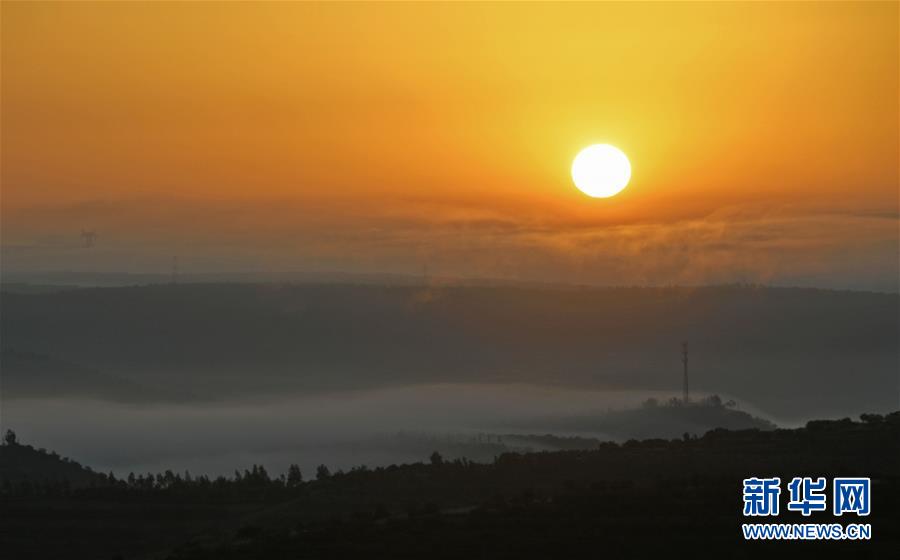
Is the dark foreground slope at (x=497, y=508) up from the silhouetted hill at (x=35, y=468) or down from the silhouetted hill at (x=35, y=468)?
down

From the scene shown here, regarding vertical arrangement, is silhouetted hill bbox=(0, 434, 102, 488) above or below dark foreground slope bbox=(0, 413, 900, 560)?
above

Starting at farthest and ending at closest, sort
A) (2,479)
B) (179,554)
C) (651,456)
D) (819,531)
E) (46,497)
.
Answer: (2,479), (46,497), (651,456), (179,554), (819,531)

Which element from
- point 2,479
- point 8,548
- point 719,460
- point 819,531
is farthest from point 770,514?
point 2,479

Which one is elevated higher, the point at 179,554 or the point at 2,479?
the point at 2,479

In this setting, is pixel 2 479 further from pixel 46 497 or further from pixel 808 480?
pixel 808 480

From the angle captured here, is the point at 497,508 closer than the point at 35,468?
Yes

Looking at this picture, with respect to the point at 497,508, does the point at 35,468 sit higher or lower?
higher

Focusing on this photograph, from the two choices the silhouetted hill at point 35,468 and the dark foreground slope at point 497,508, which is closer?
the dark foreground slope at point 497,508

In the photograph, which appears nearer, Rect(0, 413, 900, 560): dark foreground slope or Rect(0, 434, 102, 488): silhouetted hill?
Rect(0, 413, 900, 560): dark foreground slope
